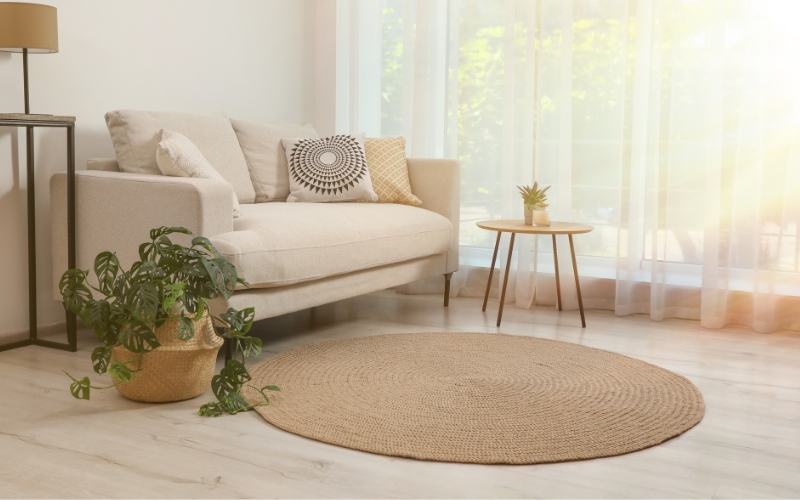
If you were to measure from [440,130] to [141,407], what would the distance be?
7.57ft

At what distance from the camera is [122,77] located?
10.2 feet

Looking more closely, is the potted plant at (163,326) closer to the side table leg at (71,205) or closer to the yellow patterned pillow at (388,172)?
the side table leg at (71,205)

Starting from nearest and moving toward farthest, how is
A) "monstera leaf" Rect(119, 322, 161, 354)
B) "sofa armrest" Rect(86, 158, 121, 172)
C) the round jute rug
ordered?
the round jute rug < "monstera leaf" Rect(119, 322, 161, 354) < "sofa armrest" Rect(86, 158, 121, 172)

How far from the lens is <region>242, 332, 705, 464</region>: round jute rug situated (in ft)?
5.94

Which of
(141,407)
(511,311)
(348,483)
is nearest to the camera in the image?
(348,483)

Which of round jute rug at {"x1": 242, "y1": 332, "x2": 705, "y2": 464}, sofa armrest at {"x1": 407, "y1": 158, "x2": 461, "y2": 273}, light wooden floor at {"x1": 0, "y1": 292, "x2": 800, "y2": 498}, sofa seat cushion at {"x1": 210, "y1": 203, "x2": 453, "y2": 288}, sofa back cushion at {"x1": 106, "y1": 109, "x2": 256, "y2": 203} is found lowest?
light wooden floor at {"x1": 0, "y1": 292, "x2": 800, "y2": 498}

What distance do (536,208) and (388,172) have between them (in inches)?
28.3

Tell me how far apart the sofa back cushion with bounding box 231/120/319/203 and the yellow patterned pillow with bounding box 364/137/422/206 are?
0.40m

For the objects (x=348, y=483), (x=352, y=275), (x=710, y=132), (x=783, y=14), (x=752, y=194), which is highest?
(x=783, y=14)

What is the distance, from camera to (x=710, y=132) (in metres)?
3.20

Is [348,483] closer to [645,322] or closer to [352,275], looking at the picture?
[352,275]

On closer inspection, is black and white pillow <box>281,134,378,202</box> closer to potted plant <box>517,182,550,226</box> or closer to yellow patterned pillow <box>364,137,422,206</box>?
yellow patterned pillow <box>364,137,422,206</box>

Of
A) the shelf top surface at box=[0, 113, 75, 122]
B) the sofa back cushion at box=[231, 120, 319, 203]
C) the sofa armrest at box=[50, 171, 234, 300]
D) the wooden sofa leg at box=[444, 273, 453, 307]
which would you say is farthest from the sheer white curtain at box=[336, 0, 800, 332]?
the shelf top surface at box=[0, 113, 75, 122]

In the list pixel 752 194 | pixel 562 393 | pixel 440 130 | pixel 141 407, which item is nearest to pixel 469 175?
pixel 440 130
